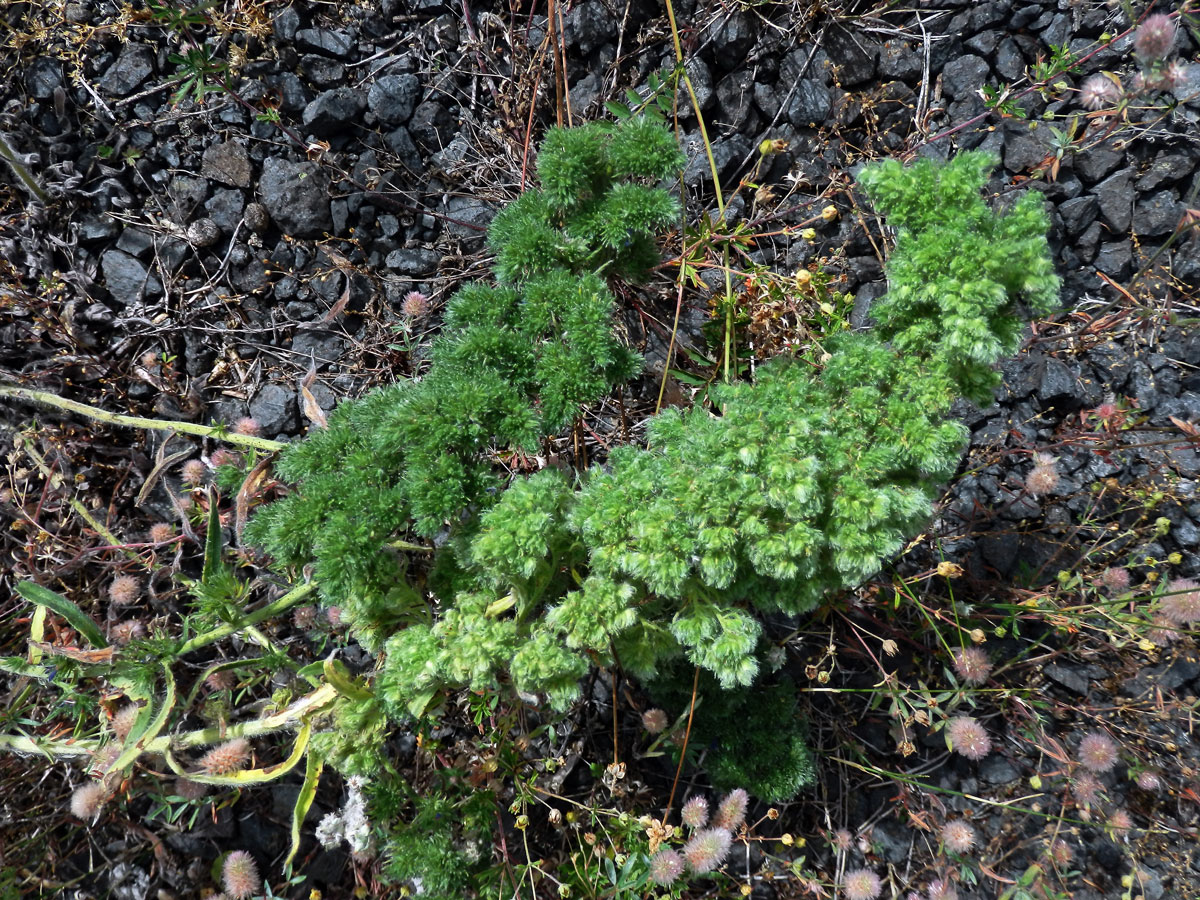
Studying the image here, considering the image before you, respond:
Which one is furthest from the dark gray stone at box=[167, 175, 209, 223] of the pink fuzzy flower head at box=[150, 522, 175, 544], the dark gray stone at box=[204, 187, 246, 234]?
the pink fuzzy flower head at box=[150, 522, 175, 544]

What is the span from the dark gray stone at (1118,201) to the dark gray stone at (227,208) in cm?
358

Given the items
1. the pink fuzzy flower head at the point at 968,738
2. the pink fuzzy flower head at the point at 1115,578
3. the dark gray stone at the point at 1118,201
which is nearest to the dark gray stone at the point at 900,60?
the dark gray stone at the point at 1118,201

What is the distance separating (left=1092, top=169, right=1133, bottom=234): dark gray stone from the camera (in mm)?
3119

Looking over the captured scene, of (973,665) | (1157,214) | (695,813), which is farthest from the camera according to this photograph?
(1157,214)

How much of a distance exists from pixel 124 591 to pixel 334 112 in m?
2.16

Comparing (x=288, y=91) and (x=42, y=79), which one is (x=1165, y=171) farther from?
(x=42, y=79)

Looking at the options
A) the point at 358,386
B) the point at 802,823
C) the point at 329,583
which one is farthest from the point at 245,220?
the point at 802,823

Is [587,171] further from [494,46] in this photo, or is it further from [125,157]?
[125,157]

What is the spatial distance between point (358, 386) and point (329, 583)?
1472 mm

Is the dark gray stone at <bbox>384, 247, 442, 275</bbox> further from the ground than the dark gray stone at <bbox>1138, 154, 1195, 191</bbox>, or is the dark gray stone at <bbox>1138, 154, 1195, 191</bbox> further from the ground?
the dark gray stone at <bbox>384, 247, 442, 275</bbox>

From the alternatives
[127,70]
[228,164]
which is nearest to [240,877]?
[228,164]

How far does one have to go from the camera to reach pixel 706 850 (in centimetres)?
246

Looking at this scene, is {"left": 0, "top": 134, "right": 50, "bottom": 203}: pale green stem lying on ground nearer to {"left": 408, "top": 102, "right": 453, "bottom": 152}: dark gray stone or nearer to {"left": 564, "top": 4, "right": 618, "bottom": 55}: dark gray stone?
{"left": 408, "top": 102, "right": 453, "bottom": 152}: dark gray stone

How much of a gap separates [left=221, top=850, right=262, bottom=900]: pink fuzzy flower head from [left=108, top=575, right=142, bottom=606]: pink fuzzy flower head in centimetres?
105
